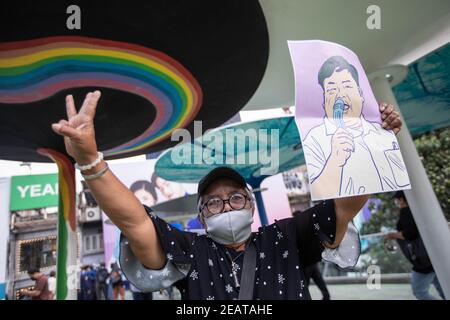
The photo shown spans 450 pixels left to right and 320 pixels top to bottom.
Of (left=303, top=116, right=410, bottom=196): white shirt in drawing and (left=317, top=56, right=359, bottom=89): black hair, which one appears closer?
(left=303, top=116, right=410, bottom=196): white shirt in drawing

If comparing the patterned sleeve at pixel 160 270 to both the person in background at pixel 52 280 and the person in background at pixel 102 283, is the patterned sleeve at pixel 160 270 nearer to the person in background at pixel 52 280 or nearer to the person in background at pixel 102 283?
the person in background at pixel 52 280

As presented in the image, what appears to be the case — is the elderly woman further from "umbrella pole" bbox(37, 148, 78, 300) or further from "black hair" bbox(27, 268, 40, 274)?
"black hair" bbox(27, 268, 40, 274)

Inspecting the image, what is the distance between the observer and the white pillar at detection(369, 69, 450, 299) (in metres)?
4.89

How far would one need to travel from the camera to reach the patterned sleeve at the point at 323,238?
1775 millimetres

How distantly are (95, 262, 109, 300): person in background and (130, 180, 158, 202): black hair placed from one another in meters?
5.25

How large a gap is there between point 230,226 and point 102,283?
60.1 feet

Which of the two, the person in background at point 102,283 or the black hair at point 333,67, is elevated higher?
the black hair at point 333,67

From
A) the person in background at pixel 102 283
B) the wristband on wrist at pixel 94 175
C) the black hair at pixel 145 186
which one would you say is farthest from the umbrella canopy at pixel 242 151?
the black hair at pixel 145 186

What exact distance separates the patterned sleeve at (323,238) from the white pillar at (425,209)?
4.13m

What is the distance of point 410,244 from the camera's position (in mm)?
5387

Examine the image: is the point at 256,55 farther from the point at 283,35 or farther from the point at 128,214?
the point at 128,214

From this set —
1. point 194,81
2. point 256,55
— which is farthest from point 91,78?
point 256,55

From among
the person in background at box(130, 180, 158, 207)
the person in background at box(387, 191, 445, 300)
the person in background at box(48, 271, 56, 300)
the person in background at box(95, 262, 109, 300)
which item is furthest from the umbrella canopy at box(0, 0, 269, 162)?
the person in background at box(130, 180, 158, 207)

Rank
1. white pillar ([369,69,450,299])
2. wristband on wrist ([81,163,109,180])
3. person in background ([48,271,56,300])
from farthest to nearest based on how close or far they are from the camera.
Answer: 1. person in background ([48,271,56,300])
2. white pillar ([369,69,450,299])
3. wristband on wrist ([81,163,109,180])
